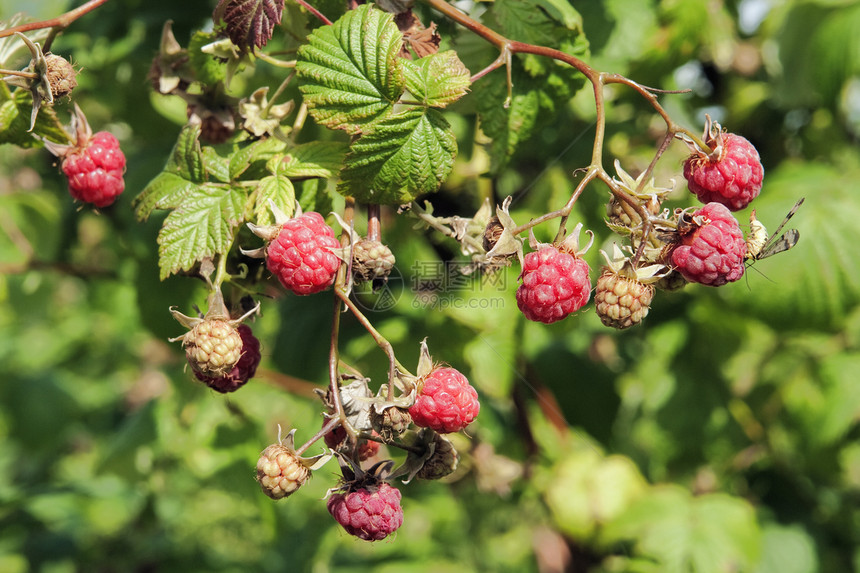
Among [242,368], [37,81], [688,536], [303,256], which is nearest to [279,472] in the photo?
[242,368]

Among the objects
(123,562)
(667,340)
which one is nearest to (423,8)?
(667,340)

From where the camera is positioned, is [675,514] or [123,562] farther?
[123,562]

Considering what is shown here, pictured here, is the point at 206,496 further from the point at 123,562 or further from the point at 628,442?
the point at 628,442

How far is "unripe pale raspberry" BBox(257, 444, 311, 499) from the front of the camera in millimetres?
973

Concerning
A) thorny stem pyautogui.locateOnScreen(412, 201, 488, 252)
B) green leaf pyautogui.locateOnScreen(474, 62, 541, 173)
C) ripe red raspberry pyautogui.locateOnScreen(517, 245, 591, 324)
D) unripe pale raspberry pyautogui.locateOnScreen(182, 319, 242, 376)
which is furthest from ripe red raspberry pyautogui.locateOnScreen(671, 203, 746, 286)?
unripe pale raspberry pyautogui.locateOnScreen(182, 319, 242, 376)

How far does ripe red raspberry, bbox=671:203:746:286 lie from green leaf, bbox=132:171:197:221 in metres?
0.73

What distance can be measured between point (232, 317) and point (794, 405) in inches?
73.4

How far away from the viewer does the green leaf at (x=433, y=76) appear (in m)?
1.02

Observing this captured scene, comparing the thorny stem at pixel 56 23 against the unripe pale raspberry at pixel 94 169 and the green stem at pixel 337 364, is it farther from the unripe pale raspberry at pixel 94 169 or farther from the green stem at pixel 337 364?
the green stem at pixel 337 364

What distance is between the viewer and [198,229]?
1.08 m

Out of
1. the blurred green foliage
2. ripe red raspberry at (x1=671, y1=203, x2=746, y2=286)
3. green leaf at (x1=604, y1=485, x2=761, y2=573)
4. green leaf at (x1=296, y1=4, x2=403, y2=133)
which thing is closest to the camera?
ripe red raspberry at (x1=671, y1=203, x2=746, y2=286)

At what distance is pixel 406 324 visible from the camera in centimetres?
171

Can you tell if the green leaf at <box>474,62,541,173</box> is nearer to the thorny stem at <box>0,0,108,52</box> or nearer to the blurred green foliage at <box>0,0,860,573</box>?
the blurred green foliage at <box>0,0,860,573</box>

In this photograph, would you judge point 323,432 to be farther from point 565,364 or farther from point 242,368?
point 565,364
